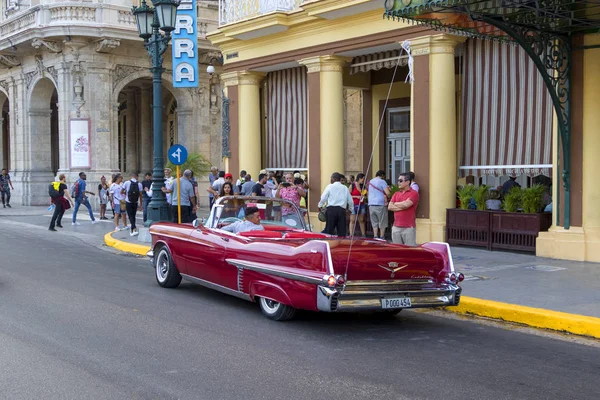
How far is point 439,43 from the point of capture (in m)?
14.4

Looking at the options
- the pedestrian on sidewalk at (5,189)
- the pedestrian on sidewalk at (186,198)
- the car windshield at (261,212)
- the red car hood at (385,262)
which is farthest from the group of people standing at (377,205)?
the pedestrian on sidewalk at (5,189)

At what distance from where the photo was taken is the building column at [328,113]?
667 inches

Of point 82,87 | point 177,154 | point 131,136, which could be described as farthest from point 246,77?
point 131,136

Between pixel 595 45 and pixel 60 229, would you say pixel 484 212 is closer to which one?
pixel 595 45

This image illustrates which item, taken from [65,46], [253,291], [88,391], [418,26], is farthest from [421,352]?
[65,46]

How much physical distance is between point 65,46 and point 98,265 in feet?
59.2

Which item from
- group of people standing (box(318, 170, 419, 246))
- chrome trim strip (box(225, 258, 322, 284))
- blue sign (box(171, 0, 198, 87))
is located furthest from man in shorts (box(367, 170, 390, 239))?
blue sign (box(171, 0, 198, 87))

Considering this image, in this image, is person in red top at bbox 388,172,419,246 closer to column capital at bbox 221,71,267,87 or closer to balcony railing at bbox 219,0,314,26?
balcony railing at bbox 219,0,314,26

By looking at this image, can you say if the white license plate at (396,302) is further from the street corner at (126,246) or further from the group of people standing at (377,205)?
the street corner at (126,246)

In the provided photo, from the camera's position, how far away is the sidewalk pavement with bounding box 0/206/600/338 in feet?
26.1

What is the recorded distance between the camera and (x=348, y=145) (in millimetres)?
23734

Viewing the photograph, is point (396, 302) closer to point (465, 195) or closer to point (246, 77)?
point (465, 195)

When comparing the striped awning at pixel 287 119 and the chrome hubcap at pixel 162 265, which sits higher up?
the striped awning at pixel 287 119

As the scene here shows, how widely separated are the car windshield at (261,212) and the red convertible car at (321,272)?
0.71 feet
